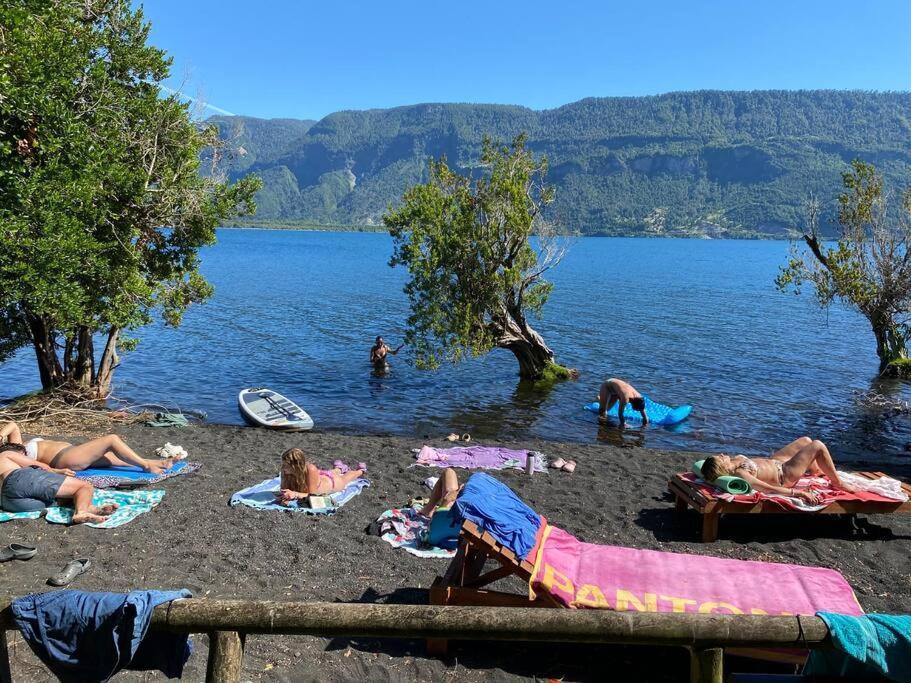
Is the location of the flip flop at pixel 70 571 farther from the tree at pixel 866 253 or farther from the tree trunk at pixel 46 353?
the tree at pixel 866 253

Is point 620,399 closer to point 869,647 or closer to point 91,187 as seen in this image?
point 91,187

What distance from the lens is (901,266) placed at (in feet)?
78.9

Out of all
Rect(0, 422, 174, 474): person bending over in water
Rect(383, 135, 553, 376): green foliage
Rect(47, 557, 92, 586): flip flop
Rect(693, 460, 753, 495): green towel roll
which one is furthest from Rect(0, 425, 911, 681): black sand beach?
Rect(383, 135, 553, 376): green foliage

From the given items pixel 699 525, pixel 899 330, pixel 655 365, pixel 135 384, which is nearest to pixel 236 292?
pixel 135 384

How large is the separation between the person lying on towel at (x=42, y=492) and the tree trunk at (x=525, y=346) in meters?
16.2

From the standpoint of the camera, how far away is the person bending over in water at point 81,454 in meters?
11.4

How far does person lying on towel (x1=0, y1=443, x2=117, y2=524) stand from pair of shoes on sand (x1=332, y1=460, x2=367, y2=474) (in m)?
4.02

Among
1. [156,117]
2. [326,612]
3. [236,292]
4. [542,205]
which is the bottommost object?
[236,292]

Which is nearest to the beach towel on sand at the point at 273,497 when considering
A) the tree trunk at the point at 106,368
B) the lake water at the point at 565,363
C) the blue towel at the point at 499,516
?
the blue towel at the point at 499,516

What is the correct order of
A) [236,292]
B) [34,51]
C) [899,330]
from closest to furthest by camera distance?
[34,51] < [899,330] < [236,292]

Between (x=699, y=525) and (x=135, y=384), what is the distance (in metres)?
20.3

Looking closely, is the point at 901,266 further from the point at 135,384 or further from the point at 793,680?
the point at 135,384

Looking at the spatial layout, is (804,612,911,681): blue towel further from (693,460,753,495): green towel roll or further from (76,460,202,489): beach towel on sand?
(76,460,202,489): beach towel on sand

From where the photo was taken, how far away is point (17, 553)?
8.55m
